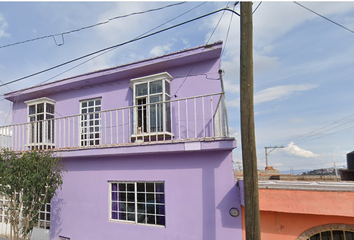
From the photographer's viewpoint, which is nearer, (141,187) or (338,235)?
(338,235)

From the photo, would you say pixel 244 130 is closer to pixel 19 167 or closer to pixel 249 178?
pixel 249 178

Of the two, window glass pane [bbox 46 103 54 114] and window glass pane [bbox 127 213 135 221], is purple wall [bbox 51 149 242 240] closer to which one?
window glass pane [bbox 127 213 135 221]

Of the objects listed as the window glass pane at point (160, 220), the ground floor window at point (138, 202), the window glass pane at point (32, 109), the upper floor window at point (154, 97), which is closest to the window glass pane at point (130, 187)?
the ground floor window at point (138, 202)

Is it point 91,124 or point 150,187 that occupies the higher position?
point 91,124

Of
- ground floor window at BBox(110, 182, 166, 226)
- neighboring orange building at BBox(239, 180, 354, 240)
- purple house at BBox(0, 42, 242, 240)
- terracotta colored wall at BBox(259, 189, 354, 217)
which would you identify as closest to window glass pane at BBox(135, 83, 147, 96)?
purple house at BBox(0, 42, 242, 240)

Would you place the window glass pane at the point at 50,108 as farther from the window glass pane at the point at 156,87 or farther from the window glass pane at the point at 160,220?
the window glass pane at the point at 160,220

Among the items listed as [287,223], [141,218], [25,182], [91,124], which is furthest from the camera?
[91,124]

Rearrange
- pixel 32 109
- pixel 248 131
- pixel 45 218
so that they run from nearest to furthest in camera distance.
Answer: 1. pixel 248 131
2. pixel 45 218
3. pixel 32 109

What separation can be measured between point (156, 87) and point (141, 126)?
5.09 ft

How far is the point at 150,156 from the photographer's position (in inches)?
257

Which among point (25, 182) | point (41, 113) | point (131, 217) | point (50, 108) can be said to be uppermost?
point (50, 108)

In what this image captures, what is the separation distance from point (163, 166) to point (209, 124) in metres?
1.96

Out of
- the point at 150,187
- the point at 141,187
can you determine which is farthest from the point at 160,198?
the point at 141,187

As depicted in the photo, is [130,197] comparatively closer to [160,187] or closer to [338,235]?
[160,187]
